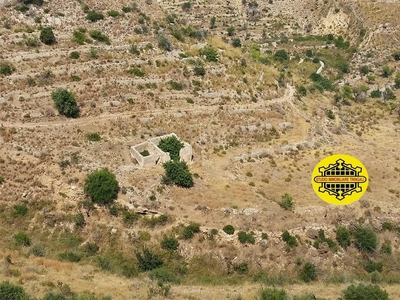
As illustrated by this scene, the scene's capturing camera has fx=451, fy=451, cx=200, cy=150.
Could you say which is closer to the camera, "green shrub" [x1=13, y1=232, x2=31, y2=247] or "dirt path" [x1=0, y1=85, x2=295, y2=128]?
"green shrub" [x1=13, y1=232, x2=31, y2=247]

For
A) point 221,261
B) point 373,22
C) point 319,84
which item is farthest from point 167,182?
point 373,22

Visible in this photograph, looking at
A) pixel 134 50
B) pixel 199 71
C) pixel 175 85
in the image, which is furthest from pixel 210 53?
pixel 134 50

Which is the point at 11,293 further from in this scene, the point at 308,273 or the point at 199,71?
the point at 199,71

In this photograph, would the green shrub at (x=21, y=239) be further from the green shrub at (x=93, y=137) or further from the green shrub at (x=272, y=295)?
the green shrub at (x=272, y=295)

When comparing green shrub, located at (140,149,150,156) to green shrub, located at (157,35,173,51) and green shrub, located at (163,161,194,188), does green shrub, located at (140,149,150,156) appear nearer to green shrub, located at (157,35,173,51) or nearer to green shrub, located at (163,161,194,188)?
green shrub, located at (163,161,194,188)

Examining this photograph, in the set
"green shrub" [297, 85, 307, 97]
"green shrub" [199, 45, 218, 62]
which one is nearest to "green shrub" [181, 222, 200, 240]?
"green shrub" [199, 45, 218, 62]

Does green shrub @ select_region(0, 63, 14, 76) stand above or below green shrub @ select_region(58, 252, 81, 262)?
above

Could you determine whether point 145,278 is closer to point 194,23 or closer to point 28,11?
point 28,11
